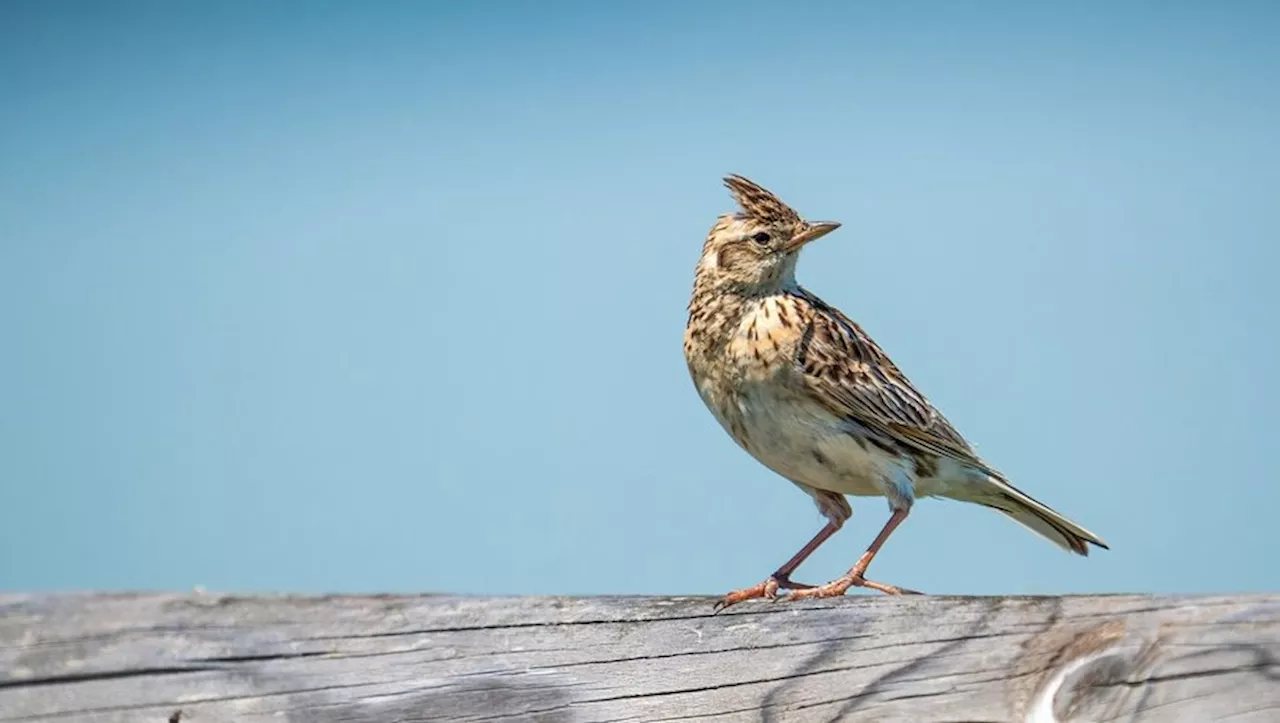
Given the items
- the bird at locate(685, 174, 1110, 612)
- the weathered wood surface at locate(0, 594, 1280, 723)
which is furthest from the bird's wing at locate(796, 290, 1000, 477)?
the weathered wood surface at locate(0, 594, 1280, 723)

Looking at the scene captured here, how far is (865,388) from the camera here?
266 inches

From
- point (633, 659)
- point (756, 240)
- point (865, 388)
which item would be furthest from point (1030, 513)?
point (633, 659)

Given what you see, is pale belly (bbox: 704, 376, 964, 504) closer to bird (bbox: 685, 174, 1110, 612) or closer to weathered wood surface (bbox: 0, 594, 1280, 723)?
bird (bbox: 685, 174, 1110, 612)

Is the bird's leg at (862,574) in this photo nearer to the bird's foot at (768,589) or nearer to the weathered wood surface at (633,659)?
the bird's foot at (768,589)

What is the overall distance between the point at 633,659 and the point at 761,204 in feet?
12.4

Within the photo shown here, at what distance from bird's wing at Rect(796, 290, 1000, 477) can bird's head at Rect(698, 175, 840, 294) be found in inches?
10.4

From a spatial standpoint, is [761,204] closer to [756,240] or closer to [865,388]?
[756,240]

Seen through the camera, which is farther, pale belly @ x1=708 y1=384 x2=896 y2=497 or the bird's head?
the bird's head

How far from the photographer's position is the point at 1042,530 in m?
6.74

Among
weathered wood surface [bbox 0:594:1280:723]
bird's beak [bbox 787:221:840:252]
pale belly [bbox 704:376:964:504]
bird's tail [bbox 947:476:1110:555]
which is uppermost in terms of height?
bird's beak [bbox 787:221:840:252]

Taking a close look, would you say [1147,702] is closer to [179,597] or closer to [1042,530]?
[179,597]

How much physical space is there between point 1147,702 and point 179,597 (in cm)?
233

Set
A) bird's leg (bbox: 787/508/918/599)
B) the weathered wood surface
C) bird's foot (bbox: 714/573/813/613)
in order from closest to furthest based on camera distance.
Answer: the weathered wood surface < bird's foot (bbox: 714/573/813/613) < bird's leg (bbox: 787/508/918/599)

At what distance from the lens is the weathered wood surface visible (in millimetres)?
2676
